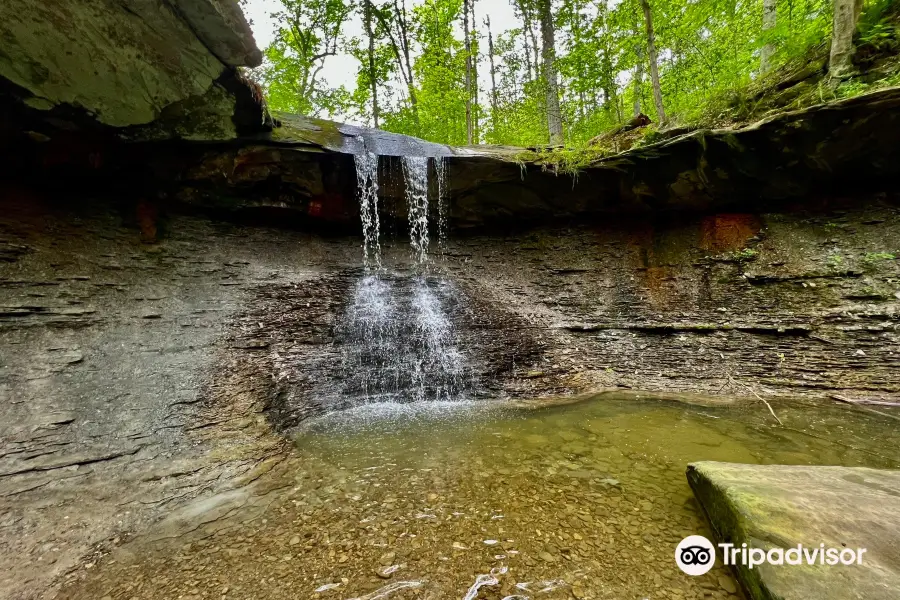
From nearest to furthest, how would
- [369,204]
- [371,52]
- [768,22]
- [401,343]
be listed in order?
[401,343] < [369,204] < [768,22] < [371,52]

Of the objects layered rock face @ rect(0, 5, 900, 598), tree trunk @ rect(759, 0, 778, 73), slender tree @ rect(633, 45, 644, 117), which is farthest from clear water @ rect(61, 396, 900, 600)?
slender tree @ rect(633, 45, 644, 117)

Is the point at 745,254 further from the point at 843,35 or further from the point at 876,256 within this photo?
the point at 843,35

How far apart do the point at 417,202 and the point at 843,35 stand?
7.40 meters

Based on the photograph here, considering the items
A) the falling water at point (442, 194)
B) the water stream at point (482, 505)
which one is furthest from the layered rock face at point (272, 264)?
the water stream at point (482, 505)

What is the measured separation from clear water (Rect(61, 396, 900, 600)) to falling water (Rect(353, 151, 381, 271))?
14.4ft

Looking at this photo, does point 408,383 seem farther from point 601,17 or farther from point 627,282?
point 601,17

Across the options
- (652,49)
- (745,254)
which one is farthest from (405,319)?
(652,49)

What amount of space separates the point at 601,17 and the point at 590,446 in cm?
1083

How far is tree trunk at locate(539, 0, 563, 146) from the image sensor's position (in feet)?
33.6

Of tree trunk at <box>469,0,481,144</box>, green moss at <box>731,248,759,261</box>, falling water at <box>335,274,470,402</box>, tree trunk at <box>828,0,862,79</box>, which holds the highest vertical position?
tree trunk at <box>469,0,481,144</box>

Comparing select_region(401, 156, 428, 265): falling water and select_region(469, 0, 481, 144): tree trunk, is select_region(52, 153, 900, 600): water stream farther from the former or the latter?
select_region(469, 0, 481, 144): tree trunk

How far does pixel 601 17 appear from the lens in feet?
30.1

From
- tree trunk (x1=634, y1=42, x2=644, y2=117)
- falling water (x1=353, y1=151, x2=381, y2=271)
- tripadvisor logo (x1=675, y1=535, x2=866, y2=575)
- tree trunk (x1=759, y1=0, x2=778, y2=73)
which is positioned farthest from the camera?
tree trunk (x1=634, y1=42, x2=644, y2=117)

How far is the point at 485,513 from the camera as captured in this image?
2.56 metres
